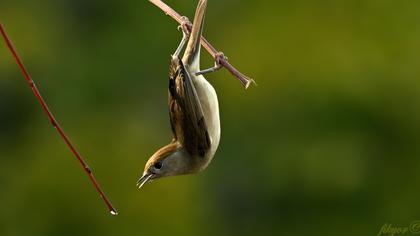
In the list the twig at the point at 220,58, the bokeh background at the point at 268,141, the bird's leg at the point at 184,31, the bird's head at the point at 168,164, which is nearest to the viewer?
the twig at the point at 220,58

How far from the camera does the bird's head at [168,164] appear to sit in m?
4.62

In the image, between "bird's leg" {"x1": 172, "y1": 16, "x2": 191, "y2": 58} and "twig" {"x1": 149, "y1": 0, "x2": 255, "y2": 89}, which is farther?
"bird's leg" {"x1": 172, "y1": 16, "x2": 191, "y2": 58}

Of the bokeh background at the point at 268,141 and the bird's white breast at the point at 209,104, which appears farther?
the bokeh background at the point at 268,141

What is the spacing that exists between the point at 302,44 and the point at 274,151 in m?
1.37

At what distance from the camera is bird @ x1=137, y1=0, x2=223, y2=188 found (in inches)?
169

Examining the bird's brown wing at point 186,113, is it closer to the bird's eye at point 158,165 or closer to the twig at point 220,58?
the bird's eye at point 158,165

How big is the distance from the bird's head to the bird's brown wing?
53 mm

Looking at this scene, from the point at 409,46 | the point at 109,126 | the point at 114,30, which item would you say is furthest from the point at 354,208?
the point at 114,30

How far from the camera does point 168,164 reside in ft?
15.3

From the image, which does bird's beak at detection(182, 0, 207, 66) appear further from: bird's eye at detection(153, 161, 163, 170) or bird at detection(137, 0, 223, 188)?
bird's eye at detection(153, 161, 163, 170)

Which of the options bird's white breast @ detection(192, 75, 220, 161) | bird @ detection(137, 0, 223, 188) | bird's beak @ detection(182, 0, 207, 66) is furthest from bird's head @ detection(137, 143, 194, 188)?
bird's beak @ detection(182, 0, 207, 66)

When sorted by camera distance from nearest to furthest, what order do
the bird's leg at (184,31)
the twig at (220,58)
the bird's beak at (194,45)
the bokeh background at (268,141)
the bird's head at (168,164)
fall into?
the twig at (220,58), the bird's leg at (184,31), the bird's beak at (194,45), the bird's head at (168,164), the bokeh background at (268,141)

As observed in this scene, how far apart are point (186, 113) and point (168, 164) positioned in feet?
0.93

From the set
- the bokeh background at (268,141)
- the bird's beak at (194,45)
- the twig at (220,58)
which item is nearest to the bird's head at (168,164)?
the bird's beak at (194,45)
